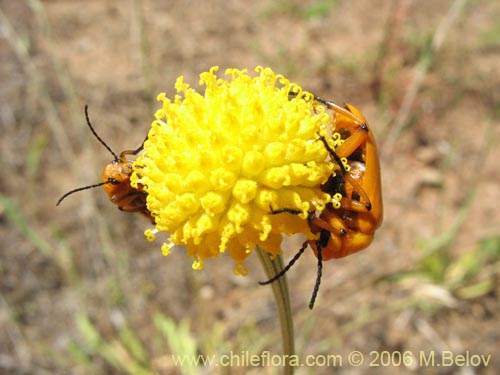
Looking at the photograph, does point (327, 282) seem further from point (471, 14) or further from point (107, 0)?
A: point (107, 0)

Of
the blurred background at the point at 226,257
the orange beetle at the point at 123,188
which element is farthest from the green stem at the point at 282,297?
the blurred background at the point at 226,257

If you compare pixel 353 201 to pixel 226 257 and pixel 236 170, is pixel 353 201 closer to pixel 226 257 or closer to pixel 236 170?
pixel 236 170

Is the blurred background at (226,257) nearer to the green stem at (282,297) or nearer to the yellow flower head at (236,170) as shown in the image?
the green stem at (282,297)

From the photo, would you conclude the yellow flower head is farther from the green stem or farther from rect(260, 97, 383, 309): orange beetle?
the green stem

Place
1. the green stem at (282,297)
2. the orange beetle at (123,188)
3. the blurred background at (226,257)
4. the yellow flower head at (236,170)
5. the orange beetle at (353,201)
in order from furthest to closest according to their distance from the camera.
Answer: the blurred background at (226,257)
the orange beetle at (123,188)
the green stem at (282,297)
the orange beetle at (353,201)
the yellow flower head at (236,170)

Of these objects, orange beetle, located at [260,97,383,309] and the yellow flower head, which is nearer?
the yellow flower head

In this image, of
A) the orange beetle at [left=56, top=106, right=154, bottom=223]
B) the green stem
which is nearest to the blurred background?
the green stem

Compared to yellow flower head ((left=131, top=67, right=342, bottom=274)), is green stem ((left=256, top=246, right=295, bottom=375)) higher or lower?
lower
